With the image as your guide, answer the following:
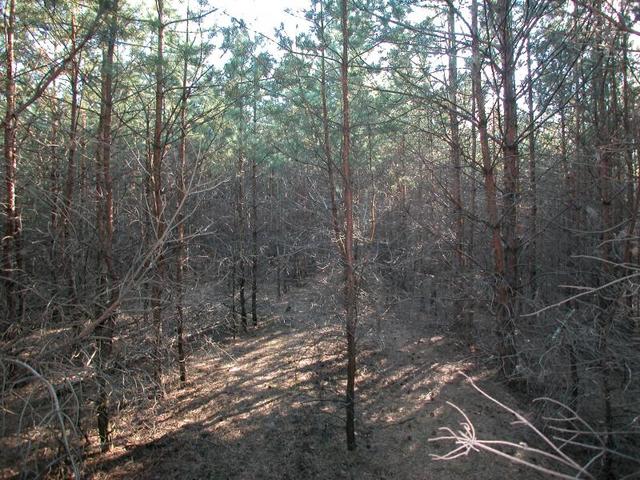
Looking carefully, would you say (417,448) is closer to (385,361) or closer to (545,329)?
(545,329)

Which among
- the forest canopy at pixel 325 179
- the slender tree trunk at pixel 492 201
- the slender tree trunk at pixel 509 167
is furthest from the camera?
the slender tree trunk at pixel 492 201

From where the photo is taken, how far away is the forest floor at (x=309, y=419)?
664cm

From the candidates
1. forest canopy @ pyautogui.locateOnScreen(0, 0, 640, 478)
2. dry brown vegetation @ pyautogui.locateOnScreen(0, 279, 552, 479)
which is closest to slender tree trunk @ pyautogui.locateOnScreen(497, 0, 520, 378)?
forest canopy @ pyautogui.locateOnScreen(0, 0, 640, 478)

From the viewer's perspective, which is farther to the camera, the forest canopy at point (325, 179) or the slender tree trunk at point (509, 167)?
the slender tree trunk at point (509, 167)

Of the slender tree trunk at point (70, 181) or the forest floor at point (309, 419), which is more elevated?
the slender tree trunk at point (70, 181)

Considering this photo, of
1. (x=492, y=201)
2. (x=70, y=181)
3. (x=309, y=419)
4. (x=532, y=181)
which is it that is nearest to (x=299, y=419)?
(x=309, y=419)

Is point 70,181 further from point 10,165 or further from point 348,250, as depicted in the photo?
point 348,250

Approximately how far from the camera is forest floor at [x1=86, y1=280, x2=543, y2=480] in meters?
6.64

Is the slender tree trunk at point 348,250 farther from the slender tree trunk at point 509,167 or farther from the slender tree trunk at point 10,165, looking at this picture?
the slender tree trunk at point 10,165

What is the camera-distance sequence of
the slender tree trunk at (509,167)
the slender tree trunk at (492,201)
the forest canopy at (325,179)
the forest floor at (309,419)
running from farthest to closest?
the forest floor at (309,419) → the slender tree trunk at (492,201) → the slender tree trunk at (509,167) → the forest canopy at (325,179)

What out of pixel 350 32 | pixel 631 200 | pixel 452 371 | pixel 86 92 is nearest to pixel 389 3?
pixel 350 32

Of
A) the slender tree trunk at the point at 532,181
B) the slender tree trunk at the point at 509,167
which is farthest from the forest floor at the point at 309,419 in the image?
the slender tree trunk at the point at 532,181

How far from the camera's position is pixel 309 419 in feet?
26.4

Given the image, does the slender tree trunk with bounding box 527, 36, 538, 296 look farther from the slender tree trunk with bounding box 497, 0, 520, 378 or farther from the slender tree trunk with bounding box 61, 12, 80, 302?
the slender tree trunk with bounding box 61, 12, 80, 302
